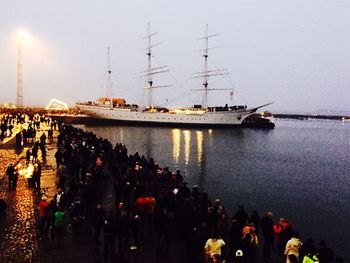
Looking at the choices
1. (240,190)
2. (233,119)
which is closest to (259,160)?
(240,190)

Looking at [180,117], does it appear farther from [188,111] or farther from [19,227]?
[19,227]

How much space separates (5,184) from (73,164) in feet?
11.6

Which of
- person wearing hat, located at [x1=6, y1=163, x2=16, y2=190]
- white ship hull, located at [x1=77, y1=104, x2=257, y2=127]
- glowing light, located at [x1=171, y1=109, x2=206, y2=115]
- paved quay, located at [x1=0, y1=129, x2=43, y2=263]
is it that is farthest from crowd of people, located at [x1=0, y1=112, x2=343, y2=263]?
white ship hull, located at [x1=77, y1=104, x2=257, y2=127]

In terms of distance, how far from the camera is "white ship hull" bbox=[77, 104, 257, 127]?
102m

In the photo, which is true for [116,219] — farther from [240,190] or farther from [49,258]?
[240,190]

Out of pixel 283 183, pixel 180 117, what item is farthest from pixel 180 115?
pixel 283 183

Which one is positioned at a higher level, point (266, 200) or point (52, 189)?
point (52, 189)

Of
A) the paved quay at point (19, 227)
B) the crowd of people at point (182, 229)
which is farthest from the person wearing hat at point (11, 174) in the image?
the crowd of people at point (182, 229)

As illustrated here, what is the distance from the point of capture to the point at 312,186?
2864 cm

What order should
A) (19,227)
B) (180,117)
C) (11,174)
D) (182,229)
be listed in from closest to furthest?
(182,229), (19,227), (11,174), (180,117)

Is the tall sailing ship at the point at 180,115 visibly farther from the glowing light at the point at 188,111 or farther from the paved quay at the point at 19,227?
the paved quay at the point at 19,227

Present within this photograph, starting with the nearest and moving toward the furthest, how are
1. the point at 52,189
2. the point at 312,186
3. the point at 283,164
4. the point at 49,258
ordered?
the point at 49,258 < the point at 52,189 < the point at 312,186 < the point at 283,164

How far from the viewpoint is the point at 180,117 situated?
343 feet

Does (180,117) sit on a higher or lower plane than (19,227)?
higher
